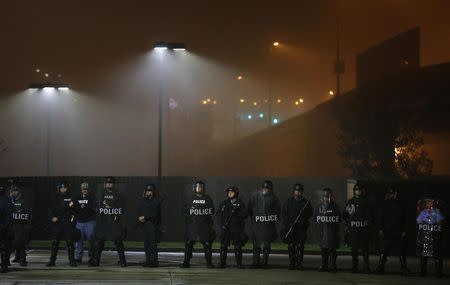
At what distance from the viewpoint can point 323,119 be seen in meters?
63.7

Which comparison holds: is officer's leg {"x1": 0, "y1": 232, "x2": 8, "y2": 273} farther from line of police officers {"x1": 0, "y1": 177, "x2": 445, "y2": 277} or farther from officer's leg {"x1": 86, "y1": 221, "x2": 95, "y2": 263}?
officer's leg {"x1": 86, "y1": 221, "x2": 95, "y2": 263}

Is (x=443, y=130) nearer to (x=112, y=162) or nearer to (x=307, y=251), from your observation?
(x=307, y=251)

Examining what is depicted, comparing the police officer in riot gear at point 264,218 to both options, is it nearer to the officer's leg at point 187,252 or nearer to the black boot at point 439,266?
Answer: the officer's leg at point 187,252

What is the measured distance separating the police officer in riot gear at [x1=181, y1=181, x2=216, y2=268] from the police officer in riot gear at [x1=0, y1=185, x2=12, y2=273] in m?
4.17

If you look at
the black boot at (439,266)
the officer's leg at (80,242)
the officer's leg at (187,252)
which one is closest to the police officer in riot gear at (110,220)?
the officer's leg at (80,242)

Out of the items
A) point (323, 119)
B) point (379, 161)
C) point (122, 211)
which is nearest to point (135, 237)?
point (122, 211)

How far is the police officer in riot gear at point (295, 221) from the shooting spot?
19.1m

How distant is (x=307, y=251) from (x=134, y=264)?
671 centimetres

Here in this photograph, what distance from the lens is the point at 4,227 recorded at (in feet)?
58.4

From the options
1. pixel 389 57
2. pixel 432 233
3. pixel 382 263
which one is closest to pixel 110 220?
pixel 382 263

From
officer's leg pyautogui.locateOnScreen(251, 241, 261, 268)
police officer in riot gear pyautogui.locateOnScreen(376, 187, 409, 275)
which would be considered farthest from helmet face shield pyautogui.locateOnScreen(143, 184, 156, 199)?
police officer in riot gear pyautogui.locateOnScreen(376, 187, 409, 275)

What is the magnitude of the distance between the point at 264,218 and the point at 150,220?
276cm

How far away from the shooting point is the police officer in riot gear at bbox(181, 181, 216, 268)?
62.8ft

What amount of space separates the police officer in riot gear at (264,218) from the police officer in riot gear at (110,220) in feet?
10.4
